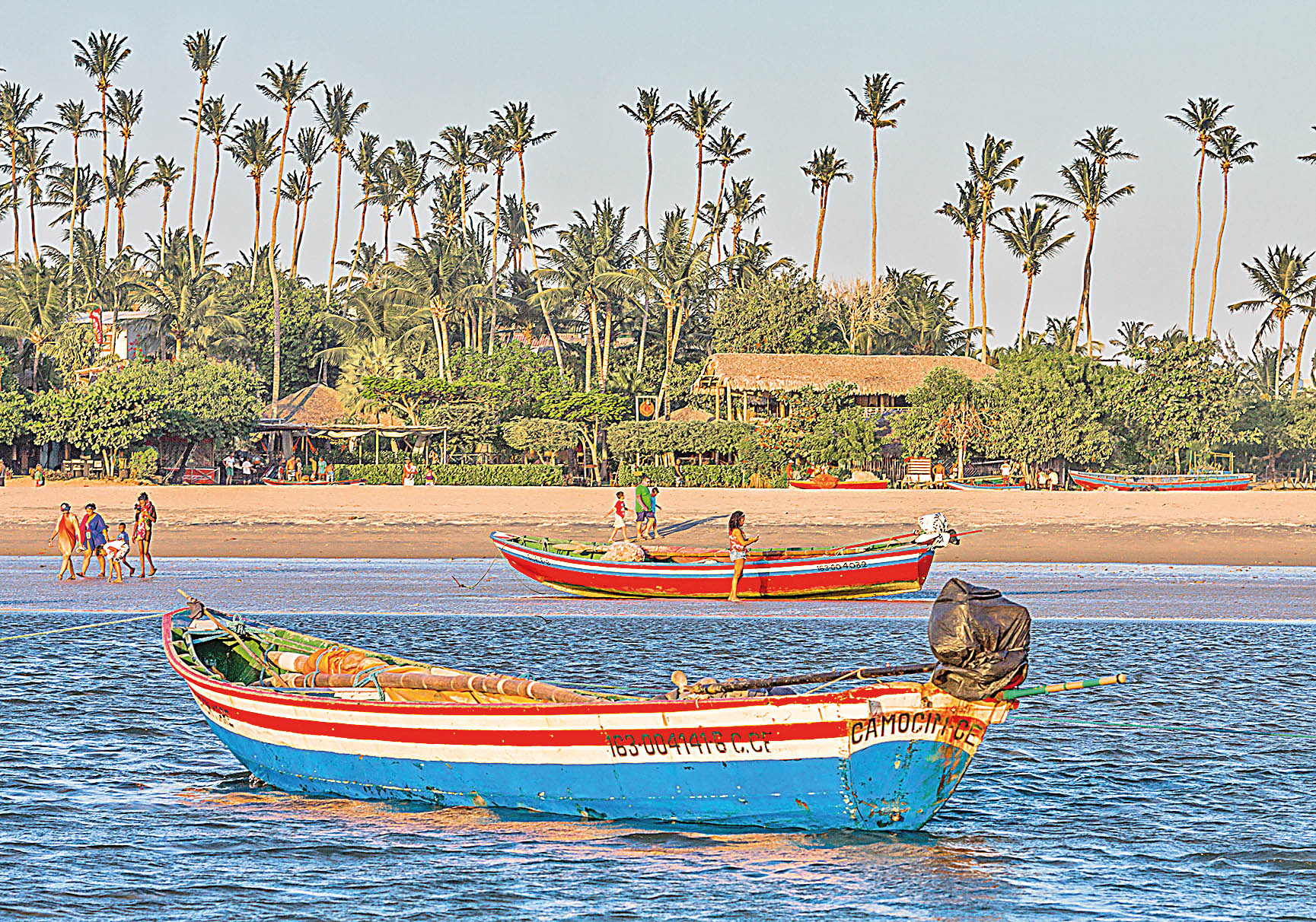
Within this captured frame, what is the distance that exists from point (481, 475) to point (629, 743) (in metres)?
43.8

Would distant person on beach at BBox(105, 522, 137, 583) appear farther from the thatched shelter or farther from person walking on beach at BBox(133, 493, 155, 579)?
the thatched shelter

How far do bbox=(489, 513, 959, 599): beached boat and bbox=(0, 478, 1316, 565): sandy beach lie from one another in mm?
10536

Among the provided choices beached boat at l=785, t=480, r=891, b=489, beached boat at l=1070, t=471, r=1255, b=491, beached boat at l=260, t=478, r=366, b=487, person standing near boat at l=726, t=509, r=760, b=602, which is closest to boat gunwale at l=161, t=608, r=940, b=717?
person standing near boat at l=726, t=509, r=760, b=602

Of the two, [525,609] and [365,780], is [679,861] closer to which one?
[365,780]

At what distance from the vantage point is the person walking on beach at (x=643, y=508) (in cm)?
3581

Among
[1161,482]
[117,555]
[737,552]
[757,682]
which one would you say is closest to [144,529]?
[117,555]

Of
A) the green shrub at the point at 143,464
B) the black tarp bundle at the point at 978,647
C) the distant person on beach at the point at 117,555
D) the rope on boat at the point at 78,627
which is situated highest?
the green shrub at the point at 143,464

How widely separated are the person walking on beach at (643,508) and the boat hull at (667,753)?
2416 cm

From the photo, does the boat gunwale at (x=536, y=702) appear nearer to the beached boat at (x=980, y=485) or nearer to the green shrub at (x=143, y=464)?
the beached boat at (x=980, y=485)

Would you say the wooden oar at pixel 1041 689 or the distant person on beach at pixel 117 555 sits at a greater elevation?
the wooden oar at pixel 1041 689

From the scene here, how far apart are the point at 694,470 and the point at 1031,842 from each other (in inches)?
1696

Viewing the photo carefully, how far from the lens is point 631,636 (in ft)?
73.8

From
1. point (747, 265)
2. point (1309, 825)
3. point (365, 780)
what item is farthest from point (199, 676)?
point (747, 265)

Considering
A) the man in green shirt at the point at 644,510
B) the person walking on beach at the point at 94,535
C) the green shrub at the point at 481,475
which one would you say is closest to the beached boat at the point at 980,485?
the green shrub at the point at 481,475
